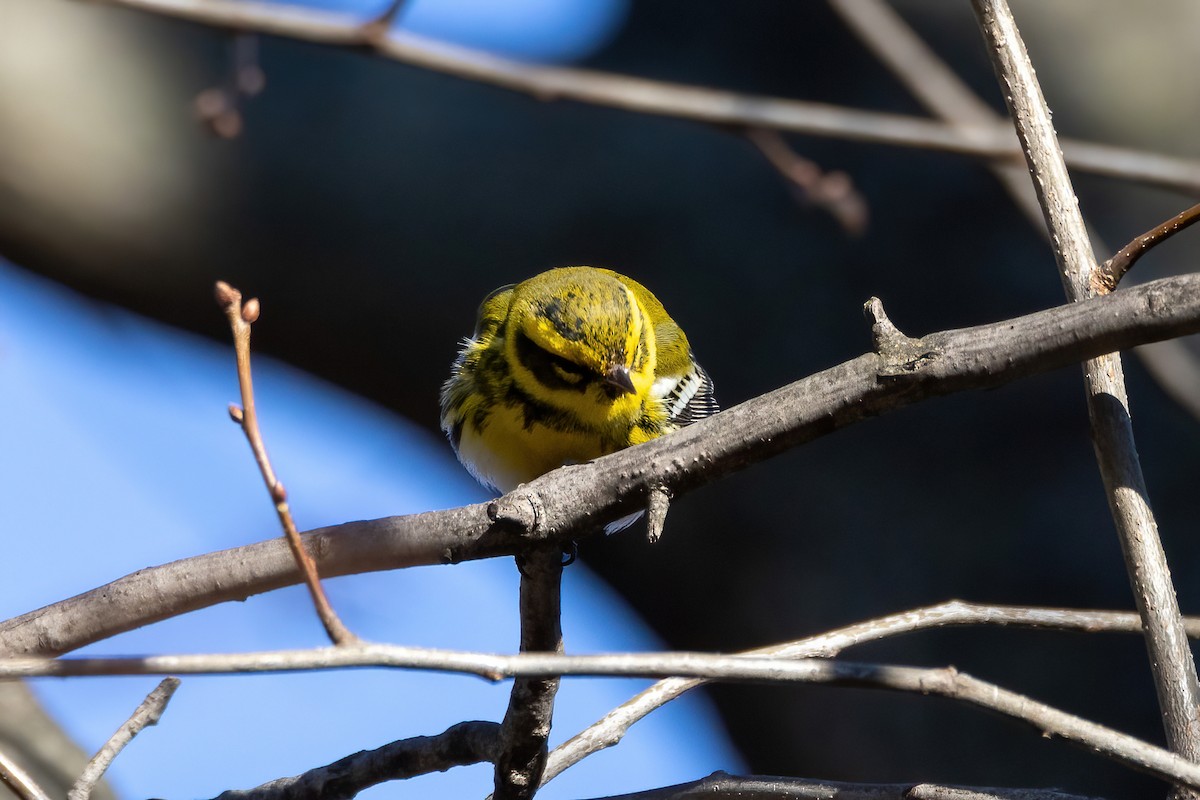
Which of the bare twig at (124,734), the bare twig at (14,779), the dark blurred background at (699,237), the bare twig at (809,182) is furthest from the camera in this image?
the dark blurred background at (699,237)

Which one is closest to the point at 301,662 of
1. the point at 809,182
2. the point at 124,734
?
the point at 124,734

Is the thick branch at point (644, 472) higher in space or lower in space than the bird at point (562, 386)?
lower

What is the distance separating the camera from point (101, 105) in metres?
3.95

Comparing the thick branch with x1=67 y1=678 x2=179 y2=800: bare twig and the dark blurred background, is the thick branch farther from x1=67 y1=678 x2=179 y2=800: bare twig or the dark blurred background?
the dark blurred background

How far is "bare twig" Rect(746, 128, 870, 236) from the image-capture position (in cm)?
239

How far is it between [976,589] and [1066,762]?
1.93 feet

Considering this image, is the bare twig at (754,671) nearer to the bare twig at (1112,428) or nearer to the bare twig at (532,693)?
the bare twig at (1112,428)

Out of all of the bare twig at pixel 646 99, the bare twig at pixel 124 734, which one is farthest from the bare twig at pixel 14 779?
the bare twig at pixel 646 99

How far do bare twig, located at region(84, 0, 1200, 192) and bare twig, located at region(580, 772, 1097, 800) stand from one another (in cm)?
108

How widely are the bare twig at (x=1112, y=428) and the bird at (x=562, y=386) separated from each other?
3.91 ft

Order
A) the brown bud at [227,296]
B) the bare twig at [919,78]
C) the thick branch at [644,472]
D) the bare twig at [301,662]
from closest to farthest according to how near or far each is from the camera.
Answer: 1. the bare twig at [301,662]
2. the brown bud at [227,296]
3. the thick branch at [644,472]
4. the bare twig at [919,78]

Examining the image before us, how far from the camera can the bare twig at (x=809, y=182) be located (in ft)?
7.85

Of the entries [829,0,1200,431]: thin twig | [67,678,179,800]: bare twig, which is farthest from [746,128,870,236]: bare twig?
[67,678,179,800]: bare twig

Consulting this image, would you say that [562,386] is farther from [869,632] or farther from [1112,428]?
[1112,428]
